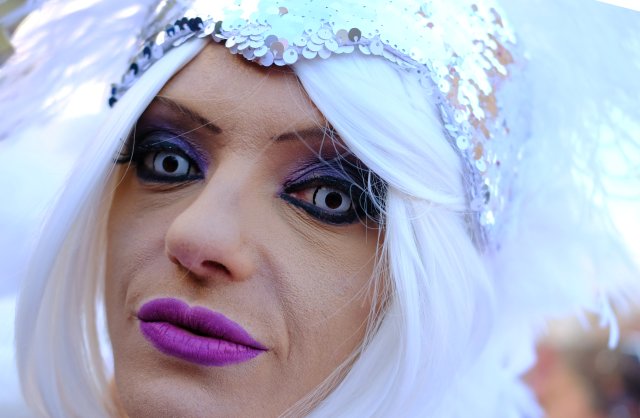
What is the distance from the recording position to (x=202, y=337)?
122 cm

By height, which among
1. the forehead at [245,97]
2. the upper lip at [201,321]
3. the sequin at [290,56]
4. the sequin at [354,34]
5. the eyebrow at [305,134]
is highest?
the sequin at [354,34]

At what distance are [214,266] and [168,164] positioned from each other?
0.32m

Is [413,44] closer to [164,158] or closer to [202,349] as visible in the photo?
[164,158]

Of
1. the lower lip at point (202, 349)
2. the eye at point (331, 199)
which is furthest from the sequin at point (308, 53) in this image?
the lower lip at point (202, 349)

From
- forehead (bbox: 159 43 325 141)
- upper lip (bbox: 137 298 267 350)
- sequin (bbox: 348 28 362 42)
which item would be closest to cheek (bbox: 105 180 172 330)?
upper lip (bbox: 137 298 267 350)

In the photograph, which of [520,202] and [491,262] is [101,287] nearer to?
[491,262]

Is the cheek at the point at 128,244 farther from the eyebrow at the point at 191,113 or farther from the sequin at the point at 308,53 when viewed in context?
the sequin at the point at 308,53

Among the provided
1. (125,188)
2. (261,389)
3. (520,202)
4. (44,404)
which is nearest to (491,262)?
(520,202)

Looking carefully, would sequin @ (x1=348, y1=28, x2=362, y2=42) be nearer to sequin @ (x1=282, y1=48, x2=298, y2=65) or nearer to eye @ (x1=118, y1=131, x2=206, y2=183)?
sequin @ (x1=282, y1=48, x2=298, y2=65)

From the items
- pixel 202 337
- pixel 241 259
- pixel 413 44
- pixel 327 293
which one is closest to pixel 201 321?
pixel 202 337

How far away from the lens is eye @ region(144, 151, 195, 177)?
4.58 feet

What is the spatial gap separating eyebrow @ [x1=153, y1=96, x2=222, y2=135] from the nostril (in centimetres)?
26

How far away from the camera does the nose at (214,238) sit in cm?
118

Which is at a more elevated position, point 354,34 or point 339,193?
point 354,34
